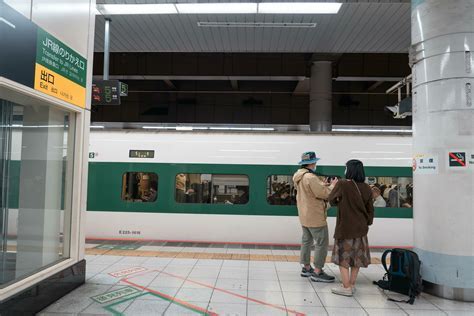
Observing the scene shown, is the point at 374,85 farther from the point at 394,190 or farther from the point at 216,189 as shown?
the point at 216,189

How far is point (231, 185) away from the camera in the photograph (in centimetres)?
755

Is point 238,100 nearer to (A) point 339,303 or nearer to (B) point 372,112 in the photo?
(B) point 372,112

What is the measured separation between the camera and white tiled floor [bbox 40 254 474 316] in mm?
3885

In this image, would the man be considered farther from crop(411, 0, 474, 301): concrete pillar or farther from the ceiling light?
the ceiling light

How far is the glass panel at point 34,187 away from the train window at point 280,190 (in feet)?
13.3

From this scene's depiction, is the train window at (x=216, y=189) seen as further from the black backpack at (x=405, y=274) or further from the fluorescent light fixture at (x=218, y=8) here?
the black backpack at (x=405, y=274)

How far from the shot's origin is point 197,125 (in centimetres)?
1669

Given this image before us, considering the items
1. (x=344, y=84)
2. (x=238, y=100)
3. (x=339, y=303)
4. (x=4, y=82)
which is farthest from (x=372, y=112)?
(x=4, y=82)

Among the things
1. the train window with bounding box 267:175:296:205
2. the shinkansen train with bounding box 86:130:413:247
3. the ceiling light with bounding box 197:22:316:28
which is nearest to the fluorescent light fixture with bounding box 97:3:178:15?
the ceiling light with bounding box 197:22:316:28

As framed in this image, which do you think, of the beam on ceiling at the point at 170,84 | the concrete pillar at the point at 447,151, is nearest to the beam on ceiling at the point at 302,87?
the beam on ceiling at the point at 170,84

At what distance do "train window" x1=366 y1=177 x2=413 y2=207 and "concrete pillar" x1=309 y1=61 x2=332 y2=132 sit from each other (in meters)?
5.28

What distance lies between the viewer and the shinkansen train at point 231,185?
742 centimetres

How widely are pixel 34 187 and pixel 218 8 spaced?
Answer: 14.8ft

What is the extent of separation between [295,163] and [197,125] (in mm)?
9810
